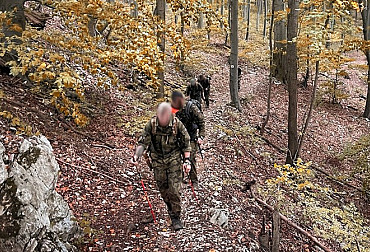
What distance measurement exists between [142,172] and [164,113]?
10.6 feet

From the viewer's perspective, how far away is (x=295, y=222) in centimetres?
725

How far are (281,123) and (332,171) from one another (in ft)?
12.9

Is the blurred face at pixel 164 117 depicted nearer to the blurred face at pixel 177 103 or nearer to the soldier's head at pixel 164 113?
the soldier's head at pixel 164 113

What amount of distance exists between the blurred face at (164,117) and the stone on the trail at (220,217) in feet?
7.19

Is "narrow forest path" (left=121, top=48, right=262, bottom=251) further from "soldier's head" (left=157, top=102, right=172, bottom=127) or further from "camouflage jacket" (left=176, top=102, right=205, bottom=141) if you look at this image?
"soldier's head" (left=157, top=102, right=172, bottom=127)

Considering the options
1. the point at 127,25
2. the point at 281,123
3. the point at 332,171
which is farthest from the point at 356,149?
the point at 127,25

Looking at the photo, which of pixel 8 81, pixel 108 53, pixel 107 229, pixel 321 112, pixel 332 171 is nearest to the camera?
pixel 107 229

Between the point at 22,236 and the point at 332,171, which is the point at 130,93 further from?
the point at 22,236

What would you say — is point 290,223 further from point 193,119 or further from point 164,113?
point 164,113

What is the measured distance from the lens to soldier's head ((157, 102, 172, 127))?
4.83m

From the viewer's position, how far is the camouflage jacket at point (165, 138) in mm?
5031

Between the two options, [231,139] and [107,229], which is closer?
[107,229]

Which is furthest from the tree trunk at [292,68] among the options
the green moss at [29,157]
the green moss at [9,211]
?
the green moss at [9,211]

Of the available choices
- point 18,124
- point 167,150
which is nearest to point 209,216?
point 167,150
